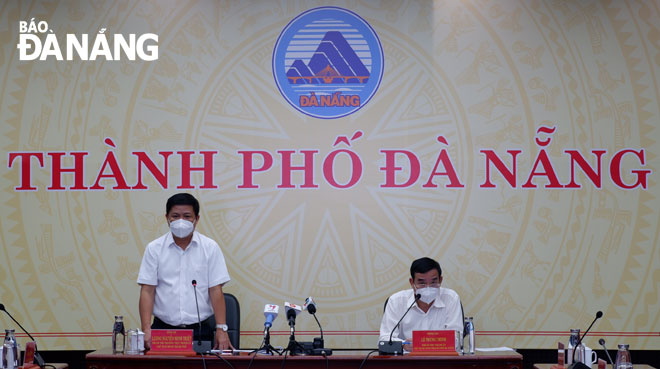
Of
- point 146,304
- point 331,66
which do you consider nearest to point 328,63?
point 331,66

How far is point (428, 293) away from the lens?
4.49 metres

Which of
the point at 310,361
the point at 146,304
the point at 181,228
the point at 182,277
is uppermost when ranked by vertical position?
the point at 181,228

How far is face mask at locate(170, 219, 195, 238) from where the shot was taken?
14.6 ft

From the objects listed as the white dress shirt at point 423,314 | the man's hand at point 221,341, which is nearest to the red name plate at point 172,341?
the man's hand at point 221,341

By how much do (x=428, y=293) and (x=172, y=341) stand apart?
1.41 metres

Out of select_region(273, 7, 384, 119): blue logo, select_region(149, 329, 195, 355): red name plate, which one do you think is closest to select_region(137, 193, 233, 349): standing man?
select_region(149, 329, 195, 355): red name plate

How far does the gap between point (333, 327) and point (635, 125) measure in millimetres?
2295

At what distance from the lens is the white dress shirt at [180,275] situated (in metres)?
4.48

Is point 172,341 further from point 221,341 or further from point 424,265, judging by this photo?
point 424,265

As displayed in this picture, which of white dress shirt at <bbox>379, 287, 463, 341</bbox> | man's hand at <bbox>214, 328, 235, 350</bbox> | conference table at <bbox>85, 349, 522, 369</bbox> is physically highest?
white dress shirt at <bbox>379, 287, 463, 341</bbox>

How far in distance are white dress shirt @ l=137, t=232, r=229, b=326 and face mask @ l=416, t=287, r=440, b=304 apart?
42.2 inches

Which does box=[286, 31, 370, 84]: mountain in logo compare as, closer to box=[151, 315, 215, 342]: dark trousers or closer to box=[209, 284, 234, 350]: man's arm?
box=[209, 284, 234, 350]: man's arm

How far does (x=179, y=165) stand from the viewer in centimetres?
528

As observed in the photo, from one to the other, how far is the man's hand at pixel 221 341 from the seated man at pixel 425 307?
0.83 m
